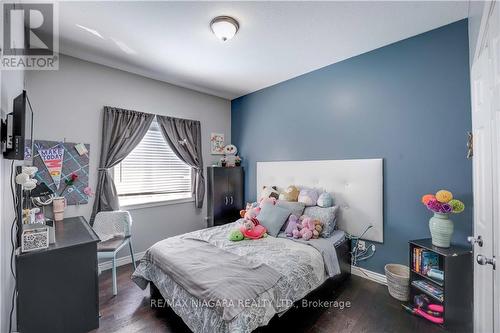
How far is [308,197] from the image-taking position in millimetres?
2924

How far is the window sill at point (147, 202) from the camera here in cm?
312

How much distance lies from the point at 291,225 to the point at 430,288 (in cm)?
133

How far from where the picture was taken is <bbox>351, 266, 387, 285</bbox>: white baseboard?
2.50 m

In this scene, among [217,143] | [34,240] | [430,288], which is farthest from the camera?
[217,143]

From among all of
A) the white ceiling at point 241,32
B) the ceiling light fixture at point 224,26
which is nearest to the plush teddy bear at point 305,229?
the white ceiling at point 241,32

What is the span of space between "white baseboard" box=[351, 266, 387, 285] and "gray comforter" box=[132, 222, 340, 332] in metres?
0.61

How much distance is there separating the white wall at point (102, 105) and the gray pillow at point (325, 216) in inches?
80.9

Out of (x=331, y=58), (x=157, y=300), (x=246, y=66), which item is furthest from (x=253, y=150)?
(x=157, y=300)

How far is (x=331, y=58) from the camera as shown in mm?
2795

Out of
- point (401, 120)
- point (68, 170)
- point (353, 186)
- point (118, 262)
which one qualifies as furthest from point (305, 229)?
point (68, 170)

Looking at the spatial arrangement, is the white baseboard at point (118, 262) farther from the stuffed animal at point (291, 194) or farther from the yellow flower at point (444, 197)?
the yellow flower at point (444, 197)

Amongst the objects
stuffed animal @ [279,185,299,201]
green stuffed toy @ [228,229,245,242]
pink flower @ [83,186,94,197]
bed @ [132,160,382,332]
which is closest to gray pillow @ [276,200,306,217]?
stuffed animal @ [279,185,299,201]

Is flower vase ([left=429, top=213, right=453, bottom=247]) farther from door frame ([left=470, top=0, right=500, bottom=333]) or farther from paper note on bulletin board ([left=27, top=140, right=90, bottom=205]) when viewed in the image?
paper note on bulletin board ([left=27, top=140, right=90, bottom=205])

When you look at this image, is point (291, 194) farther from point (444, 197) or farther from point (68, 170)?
point (68, 170)
